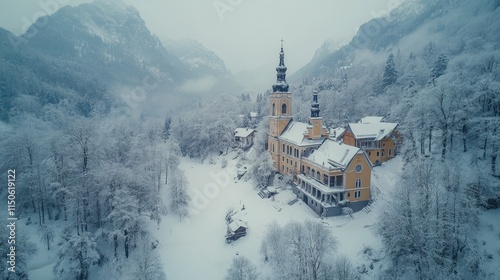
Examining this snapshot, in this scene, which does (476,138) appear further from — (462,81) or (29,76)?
(29,76)

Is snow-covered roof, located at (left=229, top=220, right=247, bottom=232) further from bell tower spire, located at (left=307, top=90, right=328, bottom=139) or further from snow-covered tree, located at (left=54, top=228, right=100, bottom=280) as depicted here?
bell tower spire, located at (left=307, top=90, right=328, bottom=139)

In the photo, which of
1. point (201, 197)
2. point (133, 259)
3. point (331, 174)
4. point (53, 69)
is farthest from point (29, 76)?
point (331, 174)

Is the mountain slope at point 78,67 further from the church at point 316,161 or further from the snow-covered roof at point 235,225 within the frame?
the snow-covered roof at point 235,225

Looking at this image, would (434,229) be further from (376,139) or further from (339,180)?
(376,139)

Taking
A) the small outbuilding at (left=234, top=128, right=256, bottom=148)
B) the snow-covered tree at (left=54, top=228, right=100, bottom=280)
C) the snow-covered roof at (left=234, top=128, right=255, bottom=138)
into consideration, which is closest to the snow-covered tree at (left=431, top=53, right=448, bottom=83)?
the small outbuilding at (left=234, top=128, right=256, bottom=148)

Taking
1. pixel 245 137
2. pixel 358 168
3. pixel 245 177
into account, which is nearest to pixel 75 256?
pixel 245 177

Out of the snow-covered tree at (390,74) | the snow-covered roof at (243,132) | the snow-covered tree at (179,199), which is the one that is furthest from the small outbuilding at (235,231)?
the snow-covered tree at (390,74)
